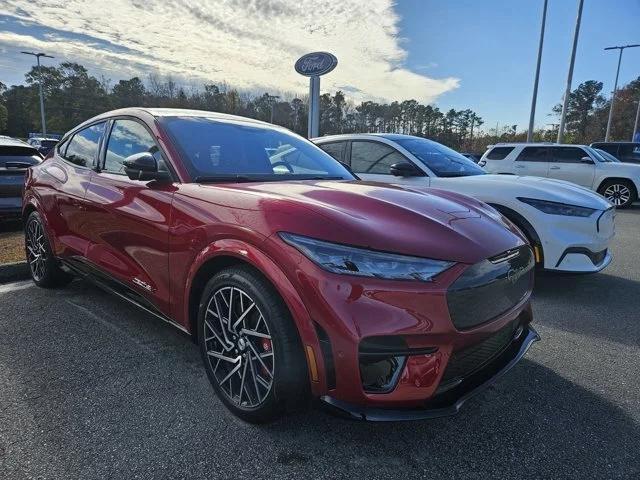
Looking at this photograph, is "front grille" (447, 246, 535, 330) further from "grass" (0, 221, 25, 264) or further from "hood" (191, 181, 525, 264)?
"grass" (0, 221, 25, 264)

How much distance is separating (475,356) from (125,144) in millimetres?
2721

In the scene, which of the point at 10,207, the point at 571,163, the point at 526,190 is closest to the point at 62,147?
the point at 10,207

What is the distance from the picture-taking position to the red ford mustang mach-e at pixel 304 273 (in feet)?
5.83

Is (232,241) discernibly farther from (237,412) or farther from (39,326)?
(39,326)

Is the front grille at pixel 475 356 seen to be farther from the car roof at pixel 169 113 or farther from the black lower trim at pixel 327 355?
the car roof at pixel 169 113

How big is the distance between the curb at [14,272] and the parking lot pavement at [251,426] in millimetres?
1481

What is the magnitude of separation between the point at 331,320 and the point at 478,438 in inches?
40.3

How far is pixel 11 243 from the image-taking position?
564 centimetres

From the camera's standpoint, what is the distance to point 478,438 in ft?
6.92

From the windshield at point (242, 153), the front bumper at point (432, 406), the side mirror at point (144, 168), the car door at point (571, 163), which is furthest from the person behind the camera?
the car door at point (571, 163)

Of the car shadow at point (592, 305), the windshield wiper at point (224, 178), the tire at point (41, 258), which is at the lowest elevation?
the car shadow at point (592, 305)

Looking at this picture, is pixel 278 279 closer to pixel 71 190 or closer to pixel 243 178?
pixel 243 178

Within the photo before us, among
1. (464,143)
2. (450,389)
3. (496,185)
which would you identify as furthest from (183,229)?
(464,143)

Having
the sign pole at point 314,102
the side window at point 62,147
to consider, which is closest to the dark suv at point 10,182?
the side window at point 62,147
